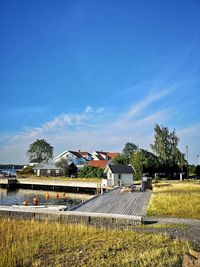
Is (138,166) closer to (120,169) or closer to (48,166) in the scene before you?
(120,169)

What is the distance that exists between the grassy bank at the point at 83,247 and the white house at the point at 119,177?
28.2 m

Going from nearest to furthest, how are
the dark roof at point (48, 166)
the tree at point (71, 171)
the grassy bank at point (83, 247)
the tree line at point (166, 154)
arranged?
the grassy bank at point (83, 247) → the tree line at point (166, 154) → the tree at point (71, 171) → the dark roof at point (48, 166)

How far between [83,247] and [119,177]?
31.4 meters

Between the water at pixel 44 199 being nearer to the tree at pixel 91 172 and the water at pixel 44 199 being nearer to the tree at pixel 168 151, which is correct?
the tree at pixel 91 172

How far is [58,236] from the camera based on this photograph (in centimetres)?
1019

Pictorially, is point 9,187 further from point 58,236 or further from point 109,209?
point 58,236

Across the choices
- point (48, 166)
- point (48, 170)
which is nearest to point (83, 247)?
point (48, 170)

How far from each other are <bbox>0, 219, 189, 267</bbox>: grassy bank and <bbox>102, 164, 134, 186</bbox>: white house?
2819 cm

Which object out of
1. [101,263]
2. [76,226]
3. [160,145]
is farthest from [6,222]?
[160,145]

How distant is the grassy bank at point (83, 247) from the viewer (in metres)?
7.54

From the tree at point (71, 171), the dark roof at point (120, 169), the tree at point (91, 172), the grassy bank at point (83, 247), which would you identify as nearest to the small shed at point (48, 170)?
the tree at point (71, 171)

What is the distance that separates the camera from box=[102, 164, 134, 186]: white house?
3947cm

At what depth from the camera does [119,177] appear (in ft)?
131

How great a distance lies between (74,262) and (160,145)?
49.9 meters
